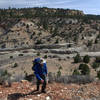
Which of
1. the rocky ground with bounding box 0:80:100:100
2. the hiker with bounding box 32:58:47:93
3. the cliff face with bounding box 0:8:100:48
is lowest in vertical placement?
the rocky ground with bounding box 0:80:100:100

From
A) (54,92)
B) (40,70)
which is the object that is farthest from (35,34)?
(40,70)

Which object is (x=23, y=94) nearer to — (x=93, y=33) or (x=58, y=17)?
(x=93, y=33)

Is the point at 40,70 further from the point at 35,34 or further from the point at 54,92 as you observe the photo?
the point at 35,34

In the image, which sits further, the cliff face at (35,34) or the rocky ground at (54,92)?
the cliff face at (35,34)

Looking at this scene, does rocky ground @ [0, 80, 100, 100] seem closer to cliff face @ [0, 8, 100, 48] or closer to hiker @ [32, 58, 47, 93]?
hiker @ [32, 58, 47, 93]

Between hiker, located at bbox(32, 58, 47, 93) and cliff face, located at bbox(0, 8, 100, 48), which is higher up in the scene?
cliff face, located at bbox(0, 8, 100, 48)

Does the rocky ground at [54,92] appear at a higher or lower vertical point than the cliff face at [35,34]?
lower

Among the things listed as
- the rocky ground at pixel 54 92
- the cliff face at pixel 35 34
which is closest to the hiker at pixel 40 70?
the rocky ground at pixel 54 92

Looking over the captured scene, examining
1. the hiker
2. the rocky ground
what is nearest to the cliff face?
the rocky ground

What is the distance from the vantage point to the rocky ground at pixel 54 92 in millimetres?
6387

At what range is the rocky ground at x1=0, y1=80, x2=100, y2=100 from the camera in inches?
251

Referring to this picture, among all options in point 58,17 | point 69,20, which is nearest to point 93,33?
point 69,20

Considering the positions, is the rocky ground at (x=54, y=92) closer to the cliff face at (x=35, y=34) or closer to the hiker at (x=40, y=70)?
the hiker at (x=40, y=70)

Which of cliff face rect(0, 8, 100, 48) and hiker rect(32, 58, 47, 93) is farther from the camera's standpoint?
cliff face rect(0, 8, 100, 48)
